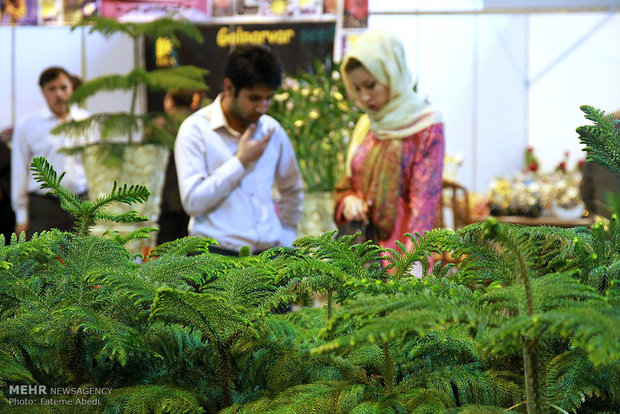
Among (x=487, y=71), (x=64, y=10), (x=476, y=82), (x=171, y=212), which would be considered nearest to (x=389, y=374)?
(x=171, y=212)

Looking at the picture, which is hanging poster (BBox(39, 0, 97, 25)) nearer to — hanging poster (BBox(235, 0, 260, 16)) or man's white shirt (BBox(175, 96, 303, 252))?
hanging poster (BBox(235, 0, 260, 16))

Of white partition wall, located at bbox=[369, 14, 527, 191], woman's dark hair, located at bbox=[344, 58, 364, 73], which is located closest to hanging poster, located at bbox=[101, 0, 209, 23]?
white partition wall, located at bbox=[369, 14, 527, 191]

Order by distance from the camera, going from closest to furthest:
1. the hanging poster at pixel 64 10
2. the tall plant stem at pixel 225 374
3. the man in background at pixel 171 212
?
the tall plant stem at pixel 225 374
the man in background at pixel 171 212
the hanging poster at pixel 64 10

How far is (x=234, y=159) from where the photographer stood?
7.89 feet

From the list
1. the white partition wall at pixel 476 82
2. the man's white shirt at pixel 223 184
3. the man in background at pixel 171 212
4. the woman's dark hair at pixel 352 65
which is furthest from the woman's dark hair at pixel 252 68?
the white partition wall at pixel 476 82

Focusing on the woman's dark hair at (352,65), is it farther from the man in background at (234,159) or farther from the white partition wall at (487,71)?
the white partition wall at (487,71)

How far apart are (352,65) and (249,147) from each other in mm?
455

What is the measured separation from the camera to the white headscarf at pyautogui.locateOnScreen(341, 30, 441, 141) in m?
2.50

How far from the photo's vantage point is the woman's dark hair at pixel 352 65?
8.38 ft

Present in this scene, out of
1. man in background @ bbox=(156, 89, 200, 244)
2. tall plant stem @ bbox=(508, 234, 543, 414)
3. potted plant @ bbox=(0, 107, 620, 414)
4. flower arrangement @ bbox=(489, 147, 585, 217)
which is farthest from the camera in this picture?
flower arrangement @ bbox=(489, 147, 585, 217)

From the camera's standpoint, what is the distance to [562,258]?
0.96m

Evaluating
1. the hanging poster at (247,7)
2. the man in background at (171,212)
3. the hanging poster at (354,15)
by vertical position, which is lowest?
the man in background at (171,212)
